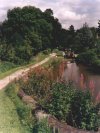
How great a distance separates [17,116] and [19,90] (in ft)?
19.9

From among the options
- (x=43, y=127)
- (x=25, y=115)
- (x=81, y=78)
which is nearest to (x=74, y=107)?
(x=81, y=78)

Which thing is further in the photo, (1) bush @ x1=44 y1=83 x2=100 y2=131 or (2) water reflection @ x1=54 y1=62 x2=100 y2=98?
(2) water reflection @ x1=54 y1=62 x2=100 y2=98

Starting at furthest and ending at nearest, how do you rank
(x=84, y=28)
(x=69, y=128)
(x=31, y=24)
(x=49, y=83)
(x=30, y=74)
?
(x=84, y=28), (x=31, y=24), (x=30, y=74), (x=49, y=83), (x=69, y=128)

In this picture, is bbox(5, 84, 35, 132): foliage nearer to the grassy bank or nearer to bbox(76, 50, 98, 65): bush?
the grassy bank

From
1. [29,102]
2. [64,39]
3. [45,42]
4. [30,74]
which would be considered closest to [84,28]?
[64,39]

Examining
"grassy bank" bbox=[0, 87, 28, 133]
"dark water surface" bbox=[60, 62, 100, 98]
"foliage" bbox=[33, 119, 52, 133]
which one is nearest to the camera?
"foliage" bbox=[33, 119, 52, 133]

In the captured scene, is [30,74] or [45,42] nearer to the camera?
[30,74]

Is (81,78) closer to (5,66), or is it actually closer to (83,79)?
(83,79)

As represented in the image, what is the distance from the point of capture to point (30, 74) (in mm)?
24609

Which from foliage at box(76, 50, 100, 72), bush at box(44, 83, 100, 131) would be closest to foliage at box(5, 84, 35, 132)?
bush at box(44, 83, 100, 131)

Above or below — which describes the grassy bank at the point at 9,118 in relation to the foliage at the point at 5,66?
below

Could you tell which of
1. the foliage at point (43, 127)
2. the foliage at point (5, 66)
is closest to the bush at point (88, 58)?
the foliage at point (5, 66)

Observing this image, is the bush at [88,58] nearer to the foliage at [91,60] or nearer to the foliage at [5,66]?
the foliage at [91,60]

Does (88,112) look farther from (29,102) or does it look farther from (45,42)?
(45,42)
